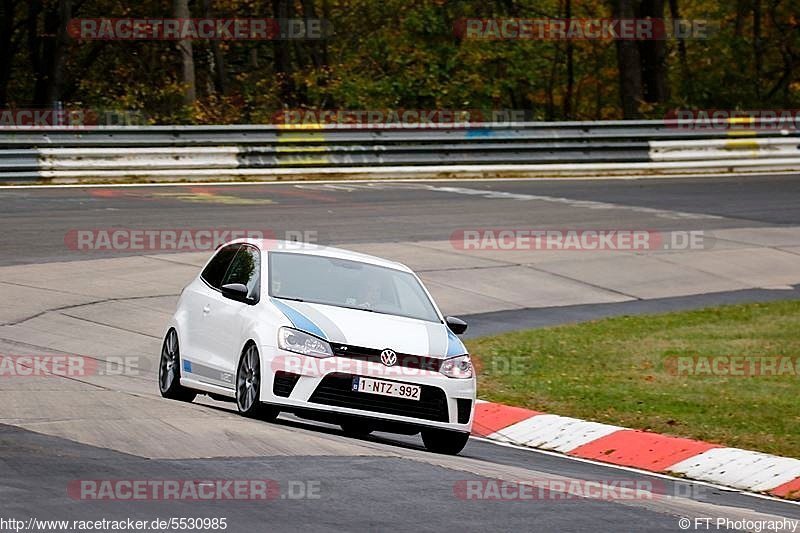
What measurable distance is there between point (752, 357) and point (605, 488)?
23.0ft

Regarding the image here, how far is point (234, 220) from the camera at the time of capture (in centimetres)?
2406

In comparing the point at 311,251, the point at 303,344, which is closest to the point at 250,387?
the point at 303,344

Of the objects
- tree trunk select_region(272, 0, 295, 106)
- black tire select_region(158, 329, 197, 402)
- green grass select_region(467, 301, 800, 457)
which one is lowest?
green grass select_region(467, 301, 800, 457)

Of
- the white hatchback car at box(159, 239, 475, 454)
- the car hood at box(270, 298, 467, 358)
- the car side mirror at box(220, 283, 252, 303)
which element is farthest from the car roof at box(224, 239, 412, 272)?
the car hood at box(270, 298, 467, 358)

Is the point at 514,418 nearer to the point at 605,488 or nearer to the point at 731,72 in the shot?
the point at 605,488

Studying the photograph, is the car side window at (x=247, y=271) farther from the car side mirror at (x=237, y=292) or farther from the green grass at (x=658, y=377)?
the green grass at (x=658, y=377)

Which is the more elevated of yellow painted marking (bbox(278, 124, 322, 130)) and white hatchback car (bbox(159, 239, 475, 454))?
yellow painted marking (bbox(278, 124, 322, 130))

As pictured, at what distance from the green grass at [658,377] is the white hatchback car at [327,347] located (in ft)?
7.41

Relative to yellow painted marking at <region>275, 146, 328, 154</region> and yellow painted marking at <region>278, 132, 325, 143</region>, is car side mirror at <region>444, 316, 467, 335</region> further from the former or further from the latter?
yellow painted marking at <region>275, 146, 328, 154</region>

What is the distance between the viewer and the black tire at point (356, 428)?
11.1m

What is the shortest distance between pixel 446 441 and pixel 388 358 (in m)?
0.88

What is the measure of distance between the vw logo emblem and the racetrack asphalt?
0.61m

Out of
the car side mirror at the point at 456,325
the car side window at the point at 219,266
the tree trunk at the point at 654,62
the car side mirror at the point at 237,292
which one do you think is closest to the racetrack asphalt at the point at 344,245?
the car side mirror at the point at 237,292

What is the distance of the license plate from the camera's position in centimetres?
1096
